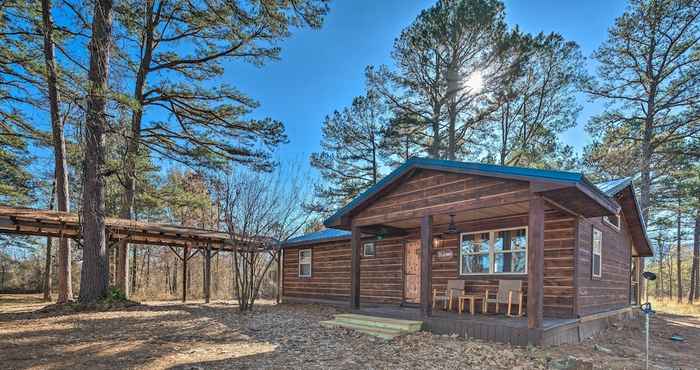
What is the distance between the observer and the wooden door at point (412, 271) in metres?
11.2

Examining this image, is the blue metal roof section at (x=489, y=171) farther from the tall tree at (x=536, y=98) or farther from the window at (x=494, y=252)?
the tall tree at (x=536, y=98)

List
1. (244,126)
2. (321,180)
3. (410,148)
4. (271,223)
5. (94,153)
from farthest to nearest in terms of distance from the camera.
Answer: (321,180) → (410,148) → (244,126) → (271,223) → (94,153)

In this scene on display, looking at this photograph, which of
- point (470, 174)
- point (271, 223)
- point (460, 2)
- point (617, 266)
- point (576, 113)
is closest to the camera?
point (470, 174)

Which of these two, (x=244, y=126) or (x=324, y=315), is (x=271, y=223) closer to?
(x=324, y=315)

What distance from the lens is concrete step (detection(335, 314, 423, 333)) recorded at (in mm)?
7641

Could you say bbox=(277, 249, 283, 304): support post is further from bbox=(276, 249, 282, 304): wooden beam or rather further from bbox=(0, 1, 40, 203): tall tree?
bbox=(0, 1, 40, 203): tall tree

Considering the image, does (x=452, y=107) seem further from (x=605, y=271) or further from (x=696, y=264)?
(x=696, y=264)

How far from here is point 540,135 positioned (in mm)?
17922

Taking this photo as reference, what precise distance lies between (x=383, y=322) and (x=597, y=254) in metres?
5.36

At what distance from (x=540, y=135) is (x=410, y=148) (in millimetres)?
6067

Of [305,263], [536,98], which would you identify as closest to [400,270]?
[305,263]

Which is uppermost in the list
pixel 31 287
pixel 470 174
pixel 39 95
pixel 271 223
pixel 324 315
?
pixel 39 95

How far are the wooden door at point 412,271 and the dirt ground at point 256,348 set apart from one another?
3444 millimetres

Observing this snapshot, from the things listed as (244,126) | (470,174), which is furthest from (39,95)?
(470,174)
